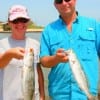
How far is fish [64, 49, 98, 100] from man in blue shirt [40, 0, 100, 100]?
227 millimetres

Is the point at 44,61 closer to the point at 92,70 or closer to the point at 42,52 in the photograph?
the point at 42,52

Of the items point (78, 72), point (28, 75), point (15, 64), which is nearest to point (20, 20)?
point (15, 64)

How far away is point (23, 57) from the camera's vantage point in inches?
201

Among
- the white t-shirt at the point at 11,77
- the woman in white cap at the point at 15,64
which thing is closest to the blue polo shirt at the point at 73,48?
the woman in white cap at the point at 15,64

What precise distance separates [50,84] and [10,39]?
916 mm

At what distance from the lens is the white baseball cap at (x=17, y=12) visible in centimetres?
596

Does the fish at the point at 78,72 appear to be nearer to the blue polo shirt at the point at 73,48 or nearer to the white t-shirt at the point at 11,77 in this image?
the blue polo shirt at the point at 73,48

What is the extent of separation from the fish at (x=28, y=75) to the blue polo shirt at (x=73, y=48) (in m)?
0.74

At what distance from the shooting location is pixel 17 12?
6.05 m

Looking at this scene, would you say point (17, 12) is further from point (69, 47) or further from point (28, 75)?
point (28, 75)

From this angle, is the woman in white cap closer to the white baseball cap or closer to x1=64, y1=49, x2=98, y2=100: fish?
the white baseball cap

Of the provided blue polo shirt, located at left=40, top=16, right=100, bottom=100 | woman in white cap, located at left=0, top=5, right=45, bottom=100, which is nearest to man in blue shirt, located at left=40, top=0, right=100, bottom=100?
blue polo shirt, located at left=40, top=16, right=100, bottom=100

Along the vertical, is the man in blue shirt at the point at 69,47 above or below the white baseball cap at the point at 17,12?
below

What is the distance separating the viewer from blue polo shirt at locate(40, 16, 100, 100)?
5.89m
